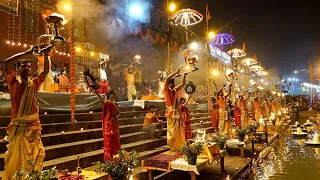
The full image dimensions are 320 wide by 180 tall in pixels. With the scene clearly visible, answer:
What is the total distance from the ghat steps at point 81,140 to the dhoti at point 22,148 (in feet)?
4.73

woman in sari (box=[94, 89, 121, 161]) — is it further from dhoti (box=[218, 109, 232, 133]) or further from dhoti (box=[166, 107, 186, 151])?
dhoti (box=[218, 109, 232, 133])

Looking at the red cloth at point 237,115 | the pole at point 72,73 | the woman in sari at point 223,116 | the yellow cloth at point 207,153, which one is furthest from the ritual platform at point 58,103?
the red cloth at point 237,115

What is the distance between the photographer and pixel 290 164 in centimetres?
977

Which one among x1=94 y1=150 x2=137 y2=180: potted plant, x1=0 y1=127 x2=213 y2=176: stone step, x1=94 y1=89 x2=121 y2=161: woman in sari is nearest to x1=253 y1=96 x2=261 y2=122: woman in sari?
x1=0 y1=127 x2=213 y2=176: stone step

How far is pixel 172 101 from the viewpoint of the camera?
27.0 feet

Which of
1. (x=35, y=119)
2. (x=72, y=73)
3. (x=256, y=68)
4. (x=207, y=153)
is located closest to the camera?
(x=35, y=119)

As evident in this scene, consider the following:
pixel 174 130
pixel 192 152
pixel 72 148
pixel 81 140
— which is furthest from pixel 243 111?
pixel 72 148

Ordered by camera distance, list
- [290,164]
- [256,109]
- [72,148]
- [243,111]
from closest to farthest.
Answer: [72,148] → [290,164] → [243,111] → [256,109]

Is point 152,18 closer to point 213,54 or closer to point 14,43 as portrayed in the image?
point 14,43

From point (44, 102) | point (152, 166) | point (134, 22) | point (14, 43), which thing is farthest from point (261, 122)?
point (14, 43)

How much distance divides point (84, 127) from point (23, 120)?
447 cm

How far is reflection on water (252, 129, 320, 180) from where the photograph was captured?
823cm

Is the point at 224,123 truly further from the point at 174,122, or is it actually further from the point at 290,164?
the point at 174,122

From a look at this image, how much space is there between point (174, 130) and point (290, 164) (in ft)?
16.4
